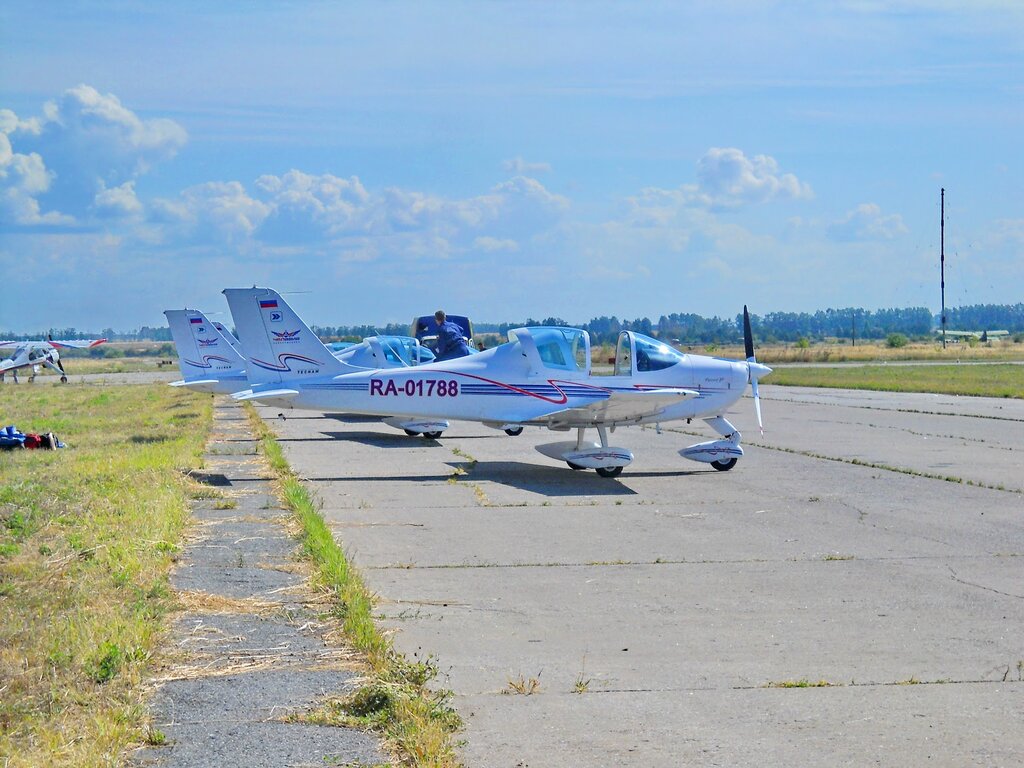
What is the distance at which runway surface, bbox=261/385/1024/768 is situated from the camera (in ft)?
18.1

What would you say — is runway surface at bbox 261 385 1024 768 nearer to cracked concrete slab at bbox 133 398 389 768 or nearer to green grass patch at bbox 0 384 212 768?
cracked concrete slab at bbox 133 398 389 768

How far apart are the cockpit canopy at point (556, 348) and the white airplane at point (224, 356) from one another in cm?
546

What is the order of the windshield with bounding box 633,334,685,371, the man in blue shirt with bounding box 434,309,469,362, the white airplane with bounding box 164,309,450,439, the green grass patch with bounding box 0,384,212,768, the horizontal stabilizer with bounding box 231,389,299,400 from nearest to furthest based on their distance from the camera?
the green grass patch with bounding box 0,384,212,768, the horizontal stabilizer with bounding box 231,389,299,400, the windshield with bounding box 633,334,685,371, the man in blue shirt with bounding box 434,309,469,362, the white airplane with bounding box 164,309,450,439

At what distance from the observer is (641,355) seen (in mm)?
16156

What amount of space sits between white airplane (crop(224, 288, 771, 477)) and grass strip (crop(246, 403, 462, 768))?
725 centimetres

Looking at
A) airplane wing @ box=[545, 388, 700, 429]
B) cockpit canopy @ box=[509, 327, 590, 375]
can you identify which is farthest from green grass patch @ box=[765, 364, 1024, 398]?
cockpit canopy @ box=[509, 327, 590, 375]

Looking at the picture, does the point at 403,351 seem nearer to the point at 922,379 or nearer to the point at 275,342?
the point at 275,342

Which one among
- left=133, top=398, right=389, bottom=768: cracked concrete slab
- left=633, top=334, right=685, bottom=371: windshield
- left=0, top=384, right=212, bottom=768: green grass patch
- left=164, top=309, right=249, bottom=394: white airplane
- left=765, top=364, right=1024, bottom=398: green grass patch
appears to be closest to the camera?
left=133, top=398, right=389, bottom=768: cracked concrete slab

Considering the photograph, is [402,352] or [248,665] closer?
[248,665]

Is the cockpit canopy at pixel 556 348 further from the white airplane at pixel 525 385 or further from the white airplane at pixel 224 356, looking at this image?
the white airplane at pixel 224 356

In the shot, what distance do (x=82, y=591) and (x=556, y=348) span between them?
358 inches

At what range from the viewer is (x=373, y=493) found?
14.1 metres

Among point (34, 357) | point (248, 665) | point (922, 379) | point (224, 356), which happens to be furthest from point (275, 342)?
point (34, 357)

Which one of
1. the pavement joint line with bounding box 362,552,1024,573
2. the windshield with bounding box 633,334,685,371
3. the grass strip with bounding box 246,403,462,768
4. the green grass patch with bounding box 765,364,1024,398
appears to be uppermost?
the windshield with bounding box 633,334,685,371
